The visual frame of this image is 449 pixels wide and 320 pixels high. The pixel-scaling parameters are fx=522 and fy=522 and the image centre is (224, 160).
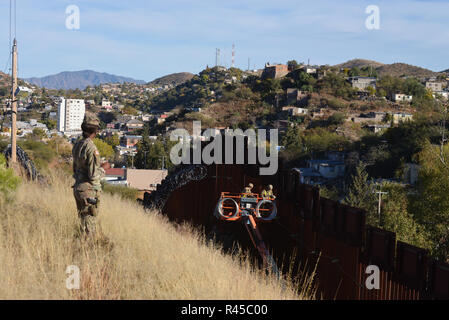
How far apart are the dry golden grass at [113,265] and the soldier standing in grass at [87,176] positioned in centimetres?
29

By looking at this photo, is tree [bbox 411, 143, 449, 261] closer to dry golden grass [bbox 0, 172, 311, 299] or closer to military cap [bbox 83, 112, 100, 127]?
dry golden grass [bbox 0, 172, 311, 299]

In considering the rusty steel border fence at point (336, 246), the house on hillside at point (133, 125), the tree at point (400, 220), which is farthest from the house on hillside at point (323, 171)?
the house on hillside at point (133, 125)

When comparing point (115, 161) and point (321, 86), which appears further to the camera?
point (321, 86)

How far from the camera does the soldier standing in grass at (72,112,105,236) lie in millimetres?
5938

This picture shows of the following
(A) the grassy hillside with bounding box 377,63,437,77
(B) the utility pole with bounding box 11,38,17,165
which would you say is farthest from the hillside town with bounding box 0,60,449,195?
(B) the utility pole with bounding box 11,38,17,165

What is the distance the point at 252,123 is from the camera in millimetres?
101500

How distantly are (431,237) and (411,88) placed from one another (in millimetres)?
95320

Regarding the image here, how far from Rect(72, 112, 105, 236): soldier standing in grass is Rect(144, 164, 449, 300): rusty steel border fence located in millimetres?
2797

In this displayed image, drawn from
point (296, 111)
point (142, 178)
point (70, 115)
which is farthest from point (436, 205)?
point (70, 115)

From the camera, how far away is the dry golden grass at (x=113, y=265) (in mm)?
4434

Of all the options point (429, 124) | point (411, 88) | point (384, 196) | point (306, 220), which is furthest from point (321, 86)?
point (306, 220)

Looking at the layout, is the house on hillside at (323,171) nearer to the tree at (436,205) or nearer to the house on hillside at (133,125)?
the tree at (436,205)
